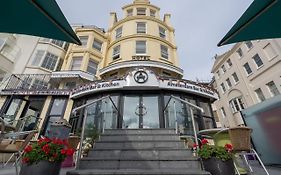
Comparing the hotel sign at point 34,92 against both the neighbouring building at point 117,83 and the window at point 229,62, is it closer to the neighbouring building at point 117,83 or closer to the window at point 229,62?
the neighbouring building at point 117,83

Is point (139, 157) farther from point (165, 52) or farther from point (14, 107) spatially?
point (14, 107)

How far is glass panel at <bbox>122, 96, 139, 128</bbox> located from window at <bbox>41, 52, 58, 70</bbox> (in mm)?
10410

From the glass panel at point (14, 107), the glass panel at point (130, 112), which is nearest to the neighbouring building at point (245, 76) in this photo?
the glass panel at point (130, 112)

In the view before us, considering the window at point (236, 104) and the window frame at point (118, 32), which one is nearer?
the window frame at point (118, 32)

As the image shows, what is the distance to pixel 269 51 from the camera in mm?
14945

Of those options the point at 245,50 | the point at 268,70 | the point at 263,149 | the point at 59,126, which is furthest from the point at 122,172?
the point at 245,50

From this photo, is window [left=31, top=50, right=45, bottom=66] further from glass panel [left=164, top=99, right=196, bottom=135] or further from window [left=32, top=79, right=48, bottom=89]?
glass panel [left=164, top=99, right=196, bottom=135]

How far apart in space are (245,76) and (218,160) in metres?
18.1

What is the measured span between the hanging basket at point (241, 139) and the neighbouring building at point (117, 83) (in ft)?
13.2

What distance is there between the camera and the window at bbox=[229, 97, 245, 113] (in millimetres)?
18314

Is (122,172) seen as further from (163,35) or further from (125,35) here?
(163,35)

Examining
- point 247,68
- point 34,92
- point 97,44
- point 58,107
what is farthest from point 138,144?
point 247,68

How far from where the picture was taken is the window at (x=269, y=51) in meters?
14.4

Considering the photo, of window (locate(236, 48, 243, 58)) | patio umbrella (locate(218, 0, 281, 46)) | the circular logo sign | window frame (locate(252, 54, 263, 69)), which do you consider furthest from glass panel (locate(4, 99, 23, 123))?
window (locate(236, 48, 243, 58))
